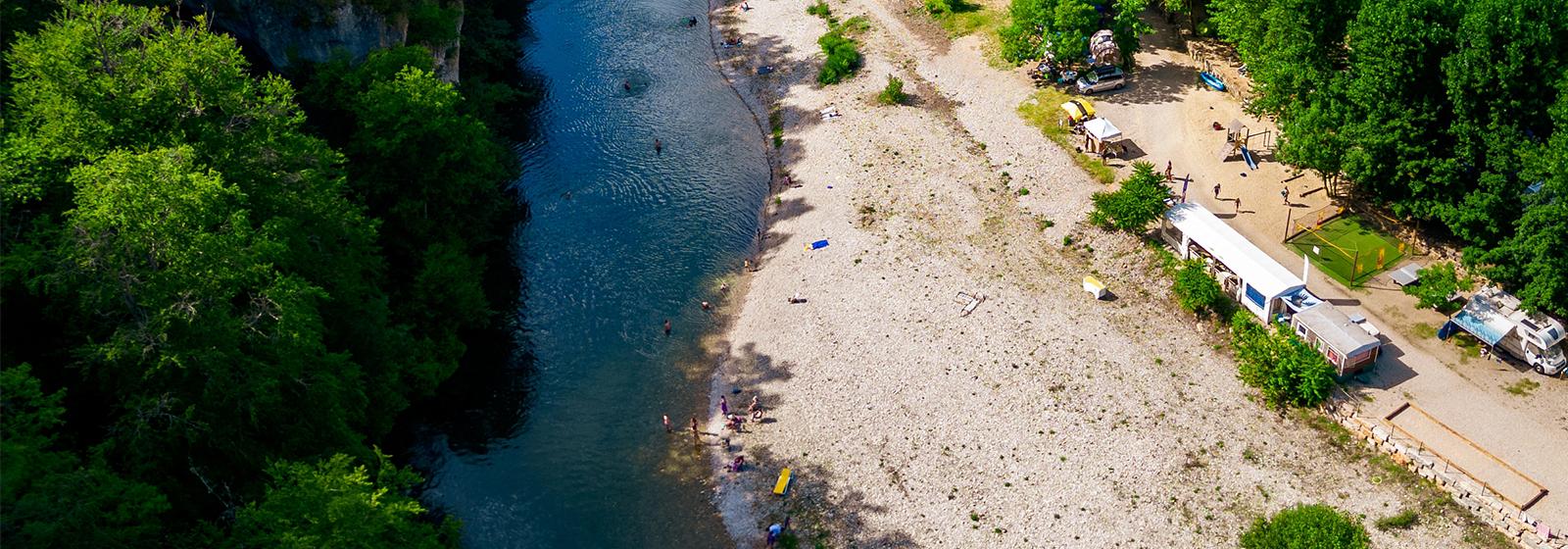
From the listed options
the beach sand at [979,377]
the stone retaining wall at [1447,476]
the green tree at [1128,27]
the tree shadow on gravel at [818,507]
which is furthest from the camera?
the green tree at [1128,27]

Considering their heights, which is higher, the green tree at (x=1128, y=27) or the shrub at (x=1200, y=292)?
the green tree at (x=1128, y=27)

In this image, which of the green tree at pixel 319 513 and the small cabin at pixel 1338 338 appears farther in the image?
the small cabin at pixel 1338 338

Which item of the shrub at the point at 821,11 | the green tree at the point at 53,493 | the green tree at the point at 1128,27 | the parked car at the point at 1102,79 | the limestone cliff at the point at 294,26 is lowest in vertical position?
the parked car at the point at 1102,79

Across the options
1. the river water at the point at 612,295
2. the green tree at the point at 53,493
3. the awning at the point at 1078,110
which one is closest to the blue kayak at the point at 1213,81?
the awning at the point at 1078,110

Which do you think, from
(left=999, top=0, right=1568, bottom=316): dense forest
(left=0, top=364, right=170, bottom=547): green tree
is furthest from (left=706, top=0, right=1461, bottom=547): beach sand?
(left=0, top=364, right=170, bottom=547): green tree

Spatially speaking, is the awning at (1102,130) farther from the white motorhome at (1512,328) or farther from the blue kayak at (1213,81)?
the white motorhome at (1512,328)

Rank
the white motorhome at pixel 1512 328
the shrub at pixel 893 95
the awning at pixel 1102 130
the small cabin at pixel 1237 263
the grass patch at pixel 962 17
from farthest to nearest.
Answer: the grass patch at pixel 962 17 → the shrub at pixel 893 95 → the awning at pixel 1102 130 → the small cabin at pixel 1237 263 → the white motorhome at pixel 1512 328

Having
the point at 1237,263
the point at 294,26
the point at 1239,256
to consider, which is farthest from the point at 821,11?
the point at 1237,263

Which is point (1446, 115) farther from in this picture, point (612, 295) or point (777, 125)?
point (612, 295)
